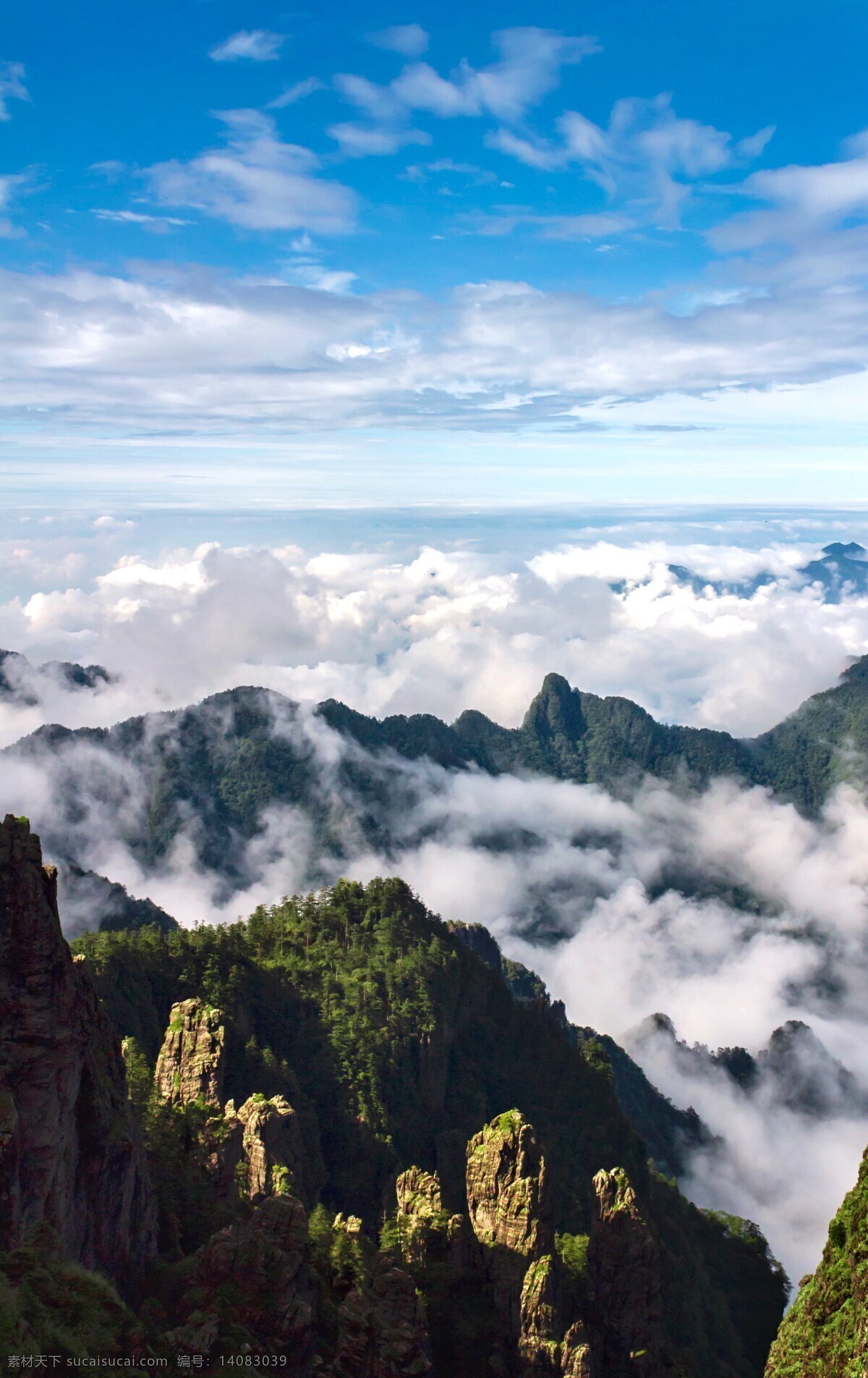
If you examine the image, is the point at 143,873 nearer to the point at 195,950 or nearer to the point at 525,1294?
the point at 195,950

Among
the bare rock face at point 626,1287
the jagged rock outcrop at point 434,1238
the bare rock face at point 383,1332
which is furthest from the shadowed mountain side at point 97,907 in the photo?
the bare rock face at point 383,1332

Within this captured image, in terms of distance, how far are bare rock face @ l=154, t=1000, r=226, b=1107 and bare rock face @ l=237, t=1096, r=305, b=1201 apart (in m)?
2.83

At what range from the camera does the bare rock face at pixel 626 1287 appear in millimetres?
43375

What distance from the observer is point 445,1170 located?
64.1m

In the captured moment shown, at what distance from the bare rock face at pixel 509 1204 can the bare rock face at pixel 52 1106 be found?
643 inches

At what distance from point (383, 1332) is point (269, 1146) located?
19325 millimetres

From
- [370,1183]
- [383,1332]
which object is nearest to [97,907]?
[370,1183]

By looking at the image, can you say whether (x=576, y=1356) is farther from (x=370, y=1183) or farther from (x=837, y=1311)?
(x=370, y=1183)

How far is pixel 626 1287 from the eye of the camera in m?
45.1

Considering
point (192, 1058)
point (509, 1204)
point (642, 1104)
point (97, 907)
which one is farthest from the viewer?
point (642, 1104)

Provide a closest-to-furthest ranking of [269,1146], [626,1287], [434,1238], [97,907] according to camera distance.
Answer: [434,1238]
[626,1287]
[269,1146]
[97,907]

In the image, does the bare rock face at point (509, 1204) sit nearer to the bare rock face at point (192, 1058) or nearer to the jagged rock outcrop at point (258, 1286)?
the jagged rock outcrop at point (258, 1286)

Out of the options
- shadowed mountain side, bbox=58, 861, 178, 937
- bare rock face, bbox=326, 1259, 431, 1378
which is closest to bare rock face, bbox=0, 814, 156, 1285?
bare rock face, bbox=326, 1259, 431, 1378

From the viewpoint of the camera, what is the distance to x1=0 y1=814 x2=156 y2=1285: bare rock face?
85.9ft
